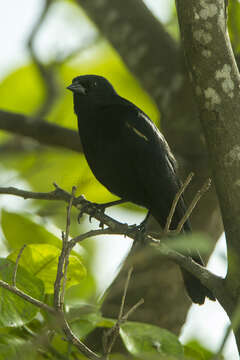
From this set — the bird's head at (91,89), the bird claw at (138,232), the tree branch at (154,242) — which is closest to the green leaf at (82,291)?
the bird claw at (138,232)

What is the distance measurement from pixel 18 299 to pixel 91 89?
76.3 inches

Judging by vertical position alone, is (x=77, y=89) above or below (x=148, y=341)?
above

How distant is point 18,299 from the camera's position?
8.05 ft

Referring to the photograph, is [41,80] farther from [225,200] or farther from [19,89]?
[225,200]

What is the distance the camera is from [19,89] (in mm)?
6031

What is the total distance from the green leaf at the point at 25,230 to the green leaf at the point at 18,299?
16.8 inches

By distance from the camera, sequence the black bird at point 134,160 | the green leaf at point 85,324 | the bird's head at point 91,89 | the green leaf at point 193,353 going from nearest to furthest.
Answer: the green leaf at point 85,324 → the green leaf at point 193,353 → the black bird at point 134,160 → the bird's head at point 91,89

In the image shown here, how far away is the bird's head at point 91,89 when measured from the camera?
13.0ft

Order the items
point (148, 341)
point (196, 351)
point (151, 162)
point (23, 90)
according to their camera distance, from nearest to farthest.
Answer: point (148, 341), point (196, 351), point (151, 162), point (23, 90)

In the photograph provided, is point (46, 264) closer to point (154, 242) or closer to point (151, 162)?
point (154, 242)

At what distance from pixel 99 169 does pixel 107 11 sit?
2110mm

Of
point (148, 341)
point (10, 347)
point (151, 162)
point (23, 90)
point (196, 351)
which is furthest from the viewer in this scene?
point (23, 90)

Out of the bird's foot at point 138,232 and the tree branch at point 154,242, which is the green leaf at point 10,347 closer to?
the tree branch at point 154,242

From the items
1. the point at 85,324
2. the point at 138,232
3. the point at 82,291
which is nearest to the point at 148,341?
the point at 85,324
